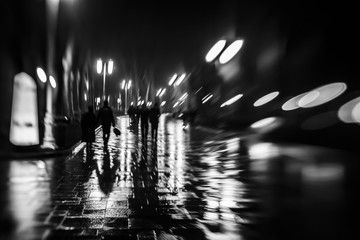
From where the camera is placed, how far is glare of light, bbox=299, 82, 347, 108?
17.2 m

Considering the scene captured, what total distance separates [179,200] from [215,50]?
2569 centimetres

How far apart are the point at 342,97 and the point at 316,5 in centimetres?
500

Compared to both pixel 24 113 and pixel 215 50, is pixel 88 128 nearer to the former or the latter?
pixel 24 113

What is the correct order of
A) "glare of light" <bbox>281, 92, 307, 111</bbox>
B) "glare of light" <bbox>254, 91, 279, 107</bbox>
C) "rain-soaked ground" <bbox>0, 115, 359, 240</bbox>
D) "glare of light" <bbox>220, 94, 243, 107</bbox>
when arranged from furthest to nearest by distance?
"glare of light" <bbox>220, 94, 243, 107</bbox>, "glare of light" <bbox>254, 91, 279, 107</bbox>, "glare of light" <bbox>281, 92, 307, 111</bbox>, "rain-soaked ground" <bbox>0, 115, 359, 240</bbox>

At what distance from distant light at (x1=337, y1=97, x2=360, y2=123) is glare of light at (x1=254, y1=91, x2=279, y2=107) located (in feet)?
20.9

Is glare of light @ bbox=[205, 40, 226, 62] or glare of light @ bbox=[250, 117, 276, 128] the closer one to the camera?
glare of light @ bbox=[250, 117, 276, 128]

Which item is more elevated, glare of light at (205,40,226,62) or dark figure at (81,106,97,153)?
glare of light at (205,40,226,62)

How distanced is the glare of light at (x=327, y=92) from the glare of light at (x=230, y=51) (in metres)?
8.52

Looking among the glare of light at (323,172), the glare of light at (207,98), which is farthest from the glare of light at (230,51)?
the glare of light at (323,172)

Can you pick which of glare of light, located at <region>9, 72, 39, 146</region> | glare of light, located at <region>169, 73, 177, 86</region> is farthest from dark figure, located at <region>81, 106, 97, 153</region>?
glare of light, located at <region>169, 73, 177, 86</region>

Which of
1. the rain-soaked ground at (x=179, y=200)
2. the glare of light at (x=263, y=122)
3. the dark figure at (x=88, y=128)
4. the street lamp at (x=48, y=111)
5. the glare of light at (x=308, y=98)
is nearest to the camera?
the rain-soaked ground at (x=179, y=200)

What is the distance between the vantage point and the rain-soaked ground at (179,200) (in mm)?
4004

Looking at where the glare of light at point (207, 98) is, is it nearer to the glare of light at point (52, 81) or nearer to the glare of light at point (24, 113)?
the glare of light at point (52, 81)

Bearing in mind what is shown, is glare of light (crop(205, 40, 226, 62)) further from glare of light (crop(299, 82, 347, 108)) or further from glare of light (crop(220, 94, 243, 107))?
glare of light (crop(299, 82, 347, 108))
